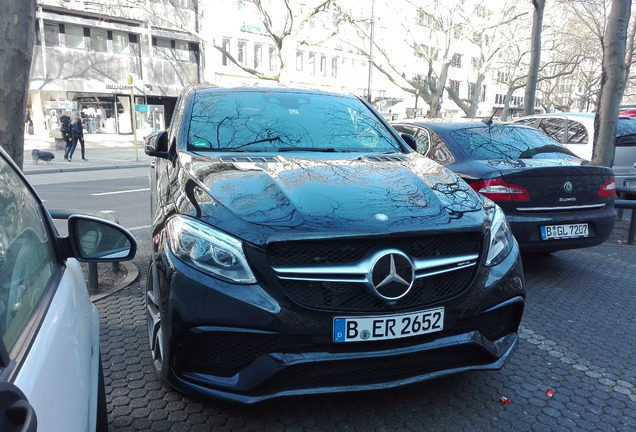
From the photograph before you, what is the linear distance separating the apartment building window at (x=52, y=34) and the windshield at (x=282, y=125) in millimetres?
31652

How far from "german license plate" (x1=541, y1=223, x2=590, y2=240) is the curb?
152 inches

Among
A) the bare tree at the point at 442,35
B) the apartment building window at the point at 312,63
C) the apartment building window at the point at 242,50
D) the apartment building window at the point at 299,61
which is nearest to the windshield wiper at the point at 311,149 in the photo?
the bare tree at the point at 442,35

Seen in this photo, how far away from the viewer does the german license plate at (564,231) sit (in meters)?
4.69

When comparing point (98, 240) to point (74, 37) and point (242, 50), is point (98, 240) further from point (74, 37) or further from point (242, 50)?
point (242, 50)

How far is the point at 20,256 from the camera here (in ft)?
4.96

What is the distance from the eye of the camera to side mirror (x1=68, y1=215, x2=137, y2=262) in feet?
6.34

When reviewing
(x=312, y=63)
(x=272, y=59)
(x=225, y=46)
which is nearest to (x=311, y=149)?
(x=225, y=46)

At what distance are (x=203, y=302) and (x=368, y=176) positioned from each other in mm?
1212

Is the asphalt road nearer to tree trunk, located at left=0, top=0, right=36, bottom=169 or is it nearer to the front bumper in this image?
the front bumper

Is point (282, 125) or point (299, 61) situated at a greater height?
point (299, 61)

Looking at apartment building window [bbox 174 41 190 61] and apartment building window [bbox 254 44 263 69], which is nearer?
apartment building window [bbox 174 41 190 61]

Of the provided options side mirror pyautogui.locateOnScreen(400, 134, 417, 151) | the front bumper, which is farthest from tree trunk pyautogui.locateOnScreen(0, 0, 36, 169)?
side mirror pyautogui.locateOnScreen(400, 134, 417, 151)

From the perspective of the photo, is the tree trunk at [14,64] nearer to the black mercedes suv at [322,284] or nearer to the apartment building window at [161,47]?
the black mercedes suv at [322,284]

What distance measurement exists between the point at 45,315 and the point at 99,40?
117ft
